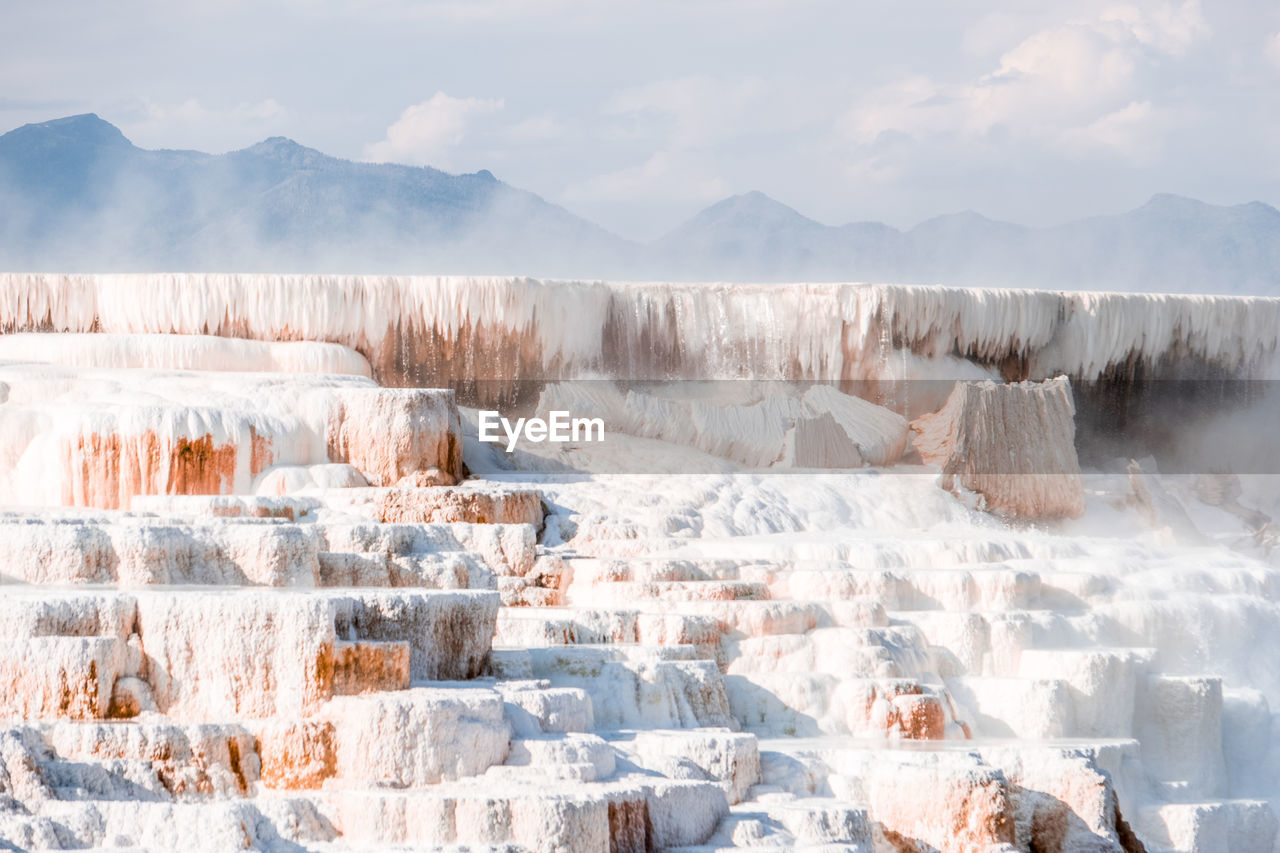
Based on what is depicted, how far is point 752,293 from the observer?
23203 mm

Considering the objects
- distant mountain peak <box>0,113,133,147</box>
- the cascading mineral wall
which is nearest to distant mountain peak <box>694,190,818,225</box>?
distant mountain peak <box>0,113,133,147</box>

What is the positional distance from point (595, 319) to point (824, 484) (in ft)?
12.2

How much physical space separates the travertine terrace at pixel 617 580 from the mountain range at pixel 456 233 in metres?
27.9

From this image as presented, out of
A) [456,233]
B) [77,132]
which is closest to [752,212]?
[456,233]

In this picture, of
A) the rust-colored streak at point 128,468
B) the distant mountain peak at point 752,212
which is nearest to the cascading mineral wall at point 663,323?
the rust-colored streak at point 128,468

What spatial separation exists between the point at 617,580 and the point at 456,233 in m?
48.4

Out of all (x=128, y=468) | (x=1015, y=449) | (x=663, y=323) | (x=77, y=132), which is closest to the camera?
(x=128, y=468)

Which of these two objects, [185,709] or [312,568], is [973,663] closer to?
[312,568]

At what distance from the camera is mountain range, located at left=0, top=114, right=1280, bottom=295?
5347 centimetres

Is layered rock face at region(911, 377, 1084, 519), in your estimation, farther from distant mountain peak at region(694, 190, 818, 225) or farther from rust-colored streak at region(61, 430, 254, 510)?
distant mountain peak at region(694, 190, 818, 225)

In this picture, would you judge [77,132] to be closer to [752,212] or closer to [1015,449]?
[752,212]

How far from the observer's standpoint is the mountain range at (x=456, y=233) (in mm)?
53469

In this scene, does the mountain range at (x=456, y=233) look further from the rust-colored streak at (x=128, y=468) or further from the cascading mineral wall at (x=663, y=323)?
the rust-colored streak at (x=128, y=468)

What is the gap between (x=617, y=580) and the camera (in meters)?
15.8
